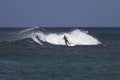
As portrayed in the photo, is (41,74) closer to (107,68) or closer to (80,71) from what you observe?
(80,71)

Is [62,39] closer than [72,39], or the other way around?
[62,39]

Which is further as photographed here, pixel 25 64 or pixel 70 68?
pixel 25 64

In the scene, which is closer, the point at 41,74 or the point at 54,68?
the point at 41,74

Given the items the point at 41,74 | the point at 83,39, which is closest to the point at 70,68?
the point at 41,74

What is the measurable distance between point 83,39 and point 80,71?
21926 mm

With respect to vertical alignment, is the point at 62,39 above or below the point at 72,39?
above

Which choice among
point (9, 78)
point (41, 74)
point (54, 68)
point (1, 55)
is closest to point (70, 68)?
point (54, 68)

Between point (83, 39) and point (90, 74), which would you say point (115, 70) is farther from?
point (83, 39)

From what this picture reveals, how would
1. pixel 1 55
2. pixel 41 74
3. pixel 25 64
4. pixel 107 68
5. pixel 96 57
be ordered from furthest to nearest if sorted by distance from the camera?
pixel 1 55 → pixel 96 57 → pixel 25 64 → pixel 107 68 → pixel 41 74

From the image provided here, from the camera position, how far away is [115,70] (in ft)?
65.9

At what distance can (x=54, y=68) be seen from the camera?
20969 millimetres

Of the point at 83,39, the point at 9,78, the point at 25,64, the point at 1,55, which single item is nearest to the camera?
the point at 9,78

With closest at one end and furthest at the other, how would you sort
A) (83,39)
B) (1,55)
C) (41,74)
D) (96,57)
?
(41,74)
(96,57)
(1,55)
(83,39)

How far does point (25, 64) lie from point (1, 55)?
213 inches
